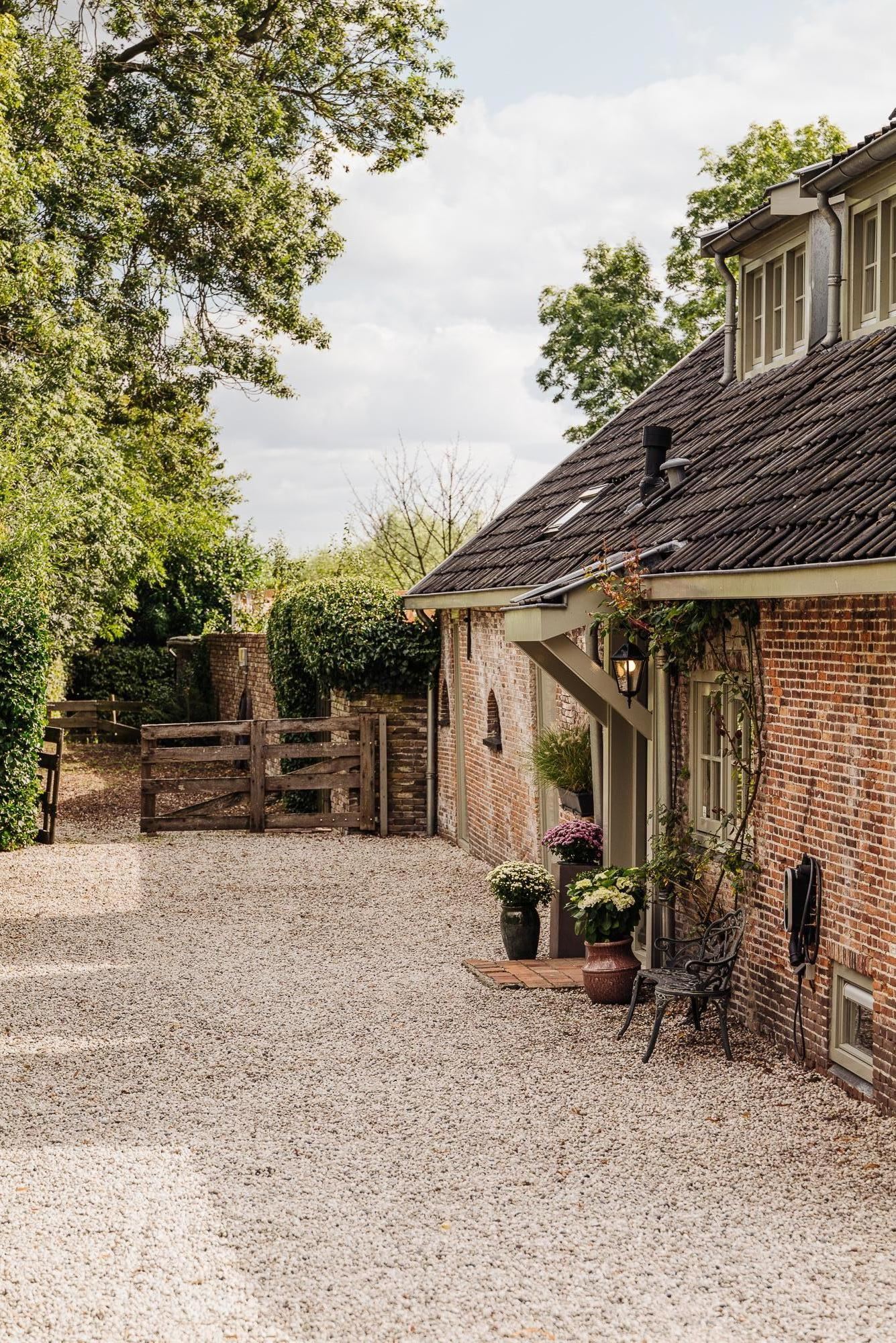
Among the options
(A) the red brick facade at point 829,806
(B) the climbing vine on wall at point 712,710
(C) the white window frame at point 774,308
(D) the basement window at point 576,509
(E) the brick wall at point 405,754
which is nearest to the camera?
(A) the red brick facade at point 829,806

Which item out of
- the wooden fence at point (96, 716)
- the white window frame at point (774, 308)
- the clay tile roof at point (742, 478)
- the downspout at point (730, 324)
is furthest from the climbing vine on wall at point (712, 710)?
the wooden fence at point (96, 716)

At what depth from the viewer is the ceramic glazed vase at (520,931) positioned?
1105 cm

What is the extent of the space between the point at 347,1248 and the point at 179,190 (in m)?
18.7

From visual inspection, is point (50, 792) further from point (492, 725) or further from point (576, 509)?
point (576, 509)

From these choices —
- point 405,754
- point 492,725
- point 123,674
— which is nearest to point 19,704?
point 405,754

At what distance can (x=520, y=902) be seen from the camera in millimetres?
10992

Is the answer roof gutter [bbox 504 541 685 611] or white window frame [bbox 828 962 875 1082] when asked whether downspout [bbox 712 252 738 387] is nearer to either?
roof gutter [bbox 504 541 685 611]

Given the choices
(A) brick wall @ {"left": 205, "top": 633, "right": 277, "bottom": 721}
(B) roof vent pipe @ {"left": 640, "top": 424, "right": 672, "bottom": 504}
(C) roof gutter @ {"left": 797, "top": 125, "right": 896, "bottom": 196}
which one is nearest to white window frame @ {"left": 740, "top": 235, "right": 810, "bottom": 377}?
(C) roof gutter @ {"left": 797, "top": 125, "right": 896, "bottom": 196}

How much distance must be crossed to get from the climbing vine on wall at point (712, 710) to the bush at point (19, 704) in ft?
30.0

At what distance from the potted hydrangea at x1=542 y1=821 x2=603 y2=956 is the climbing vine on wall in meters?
1.11

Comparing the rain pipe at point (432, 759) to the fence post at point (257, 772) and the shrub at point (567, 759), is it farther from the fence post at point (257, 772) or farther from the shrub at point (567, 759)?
the shrub at point (567, 759)

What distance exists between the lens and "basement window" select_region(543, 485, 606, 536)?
1336cm

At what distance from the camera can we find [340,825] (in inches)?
Result: 737

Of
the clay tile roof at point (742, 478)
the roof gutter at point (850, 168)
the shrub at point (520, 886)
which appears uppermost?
the roof gutter at point (850, 168)
